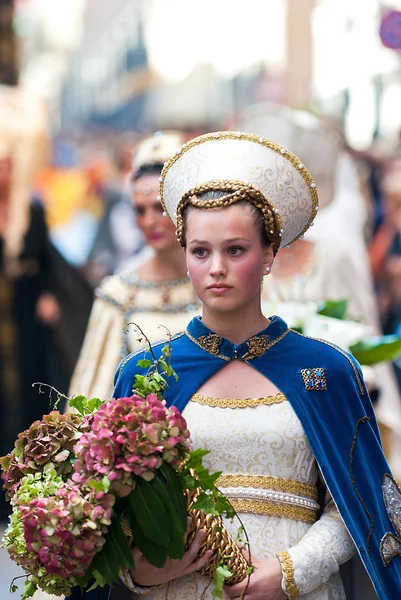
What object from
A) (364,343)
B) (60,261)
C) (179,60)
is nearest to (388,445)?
(364,343)

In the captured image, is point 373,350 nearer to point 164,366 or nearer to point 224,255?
point 224,255

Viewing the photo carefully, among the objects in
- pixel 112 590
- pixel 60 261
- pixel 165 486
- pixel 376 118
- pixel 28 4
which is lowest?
pixel 112 590

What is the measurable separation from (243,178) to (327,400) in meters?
0.55

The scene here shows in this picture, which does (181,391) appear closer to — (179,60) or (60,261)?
(60,261)

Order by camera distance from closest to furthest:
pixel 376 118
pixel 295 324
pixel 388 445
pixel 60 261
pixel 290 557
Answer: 1. pixel 290 557
2. pixel 295 324
3. pixel 388 445
4. pixel 60 261
5. pixel 376 118

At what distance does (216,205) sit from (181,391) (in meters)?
0.44

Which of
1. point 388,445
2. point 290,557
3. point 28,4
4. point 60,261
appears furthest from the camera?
point 28,4

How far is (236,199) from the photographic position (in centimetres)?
315

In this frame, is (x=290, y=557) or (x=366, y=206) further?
(x=366, y=206)

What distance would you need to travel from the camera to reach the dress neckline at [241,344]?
3268 mm

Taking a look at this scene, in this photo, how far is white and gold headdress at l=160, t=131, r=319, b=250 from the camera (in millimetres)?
3180

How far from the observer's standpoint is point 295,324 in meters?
4.62

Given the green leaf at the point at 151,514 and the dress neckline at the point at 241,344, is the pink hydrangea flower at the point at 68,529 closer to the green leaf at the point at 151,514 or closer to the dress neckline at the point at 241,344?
the green leaf at the point at 151,514

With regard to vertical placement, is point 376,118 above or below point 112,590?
above
